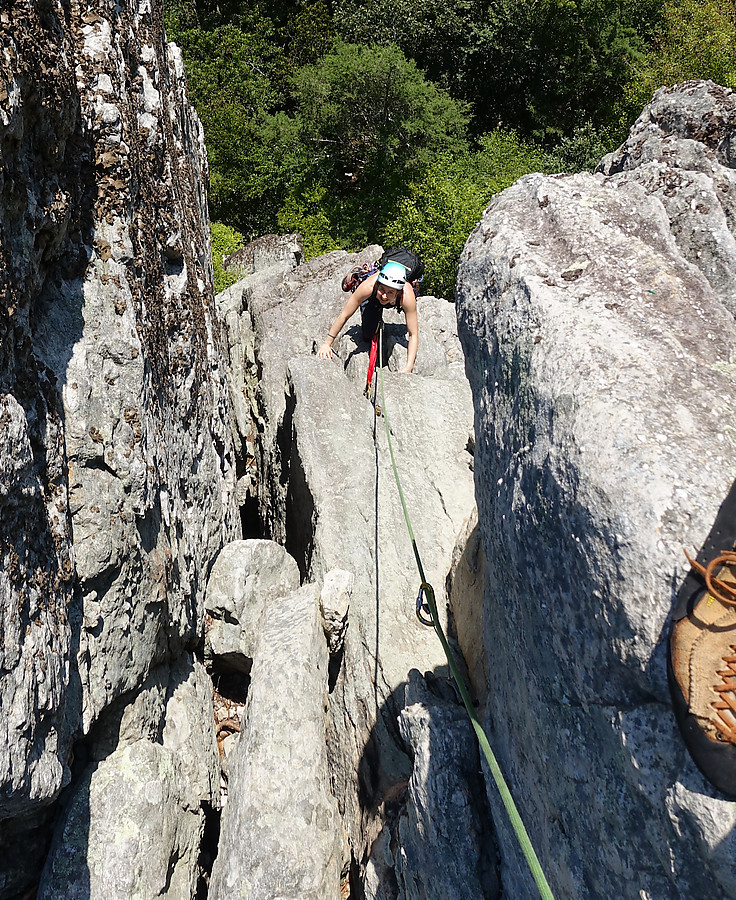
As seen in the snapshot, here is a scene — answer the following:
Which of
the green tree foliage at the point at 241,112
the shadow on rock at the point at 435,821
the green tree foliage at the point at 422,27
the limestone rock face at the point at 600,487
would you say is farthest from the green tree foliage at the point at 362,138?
the shadow on rock at the point at 435,821

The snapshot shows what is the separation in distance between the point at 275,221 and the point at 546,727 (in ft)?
66.6

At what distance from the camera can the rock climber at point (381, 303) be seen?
264 inches

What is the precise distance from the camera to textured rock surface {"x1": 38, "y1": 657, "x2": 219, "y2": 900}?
3.70 m

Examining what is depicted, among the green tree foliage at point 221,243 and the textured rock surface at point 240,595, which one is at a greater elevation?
the green tree foliage at point 221,243

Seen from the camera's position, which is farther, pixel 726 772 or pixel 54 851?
pixel 54 851

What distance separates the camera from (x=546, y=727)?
2.44 meters

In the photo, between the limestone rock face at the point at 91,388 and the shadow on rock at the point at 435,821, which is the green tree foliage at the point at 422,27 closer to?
the limestone rock face at the point at 91,388

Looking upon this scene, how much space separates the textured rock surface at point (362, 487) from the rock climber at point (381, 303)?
0.22 meters

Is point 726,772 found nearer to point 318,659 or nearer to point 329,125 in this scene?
point 318,659

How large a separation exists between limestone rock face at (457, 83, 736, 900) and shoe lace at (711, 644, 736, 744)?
0.54 feet

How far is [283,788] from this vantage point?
410 centimetres

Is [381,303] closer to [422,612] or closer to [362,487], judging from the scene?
[362,487]

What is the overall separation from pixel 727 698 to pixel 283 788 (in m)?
3.24

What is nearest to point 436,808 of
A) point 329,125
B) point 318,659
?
point 318,659
